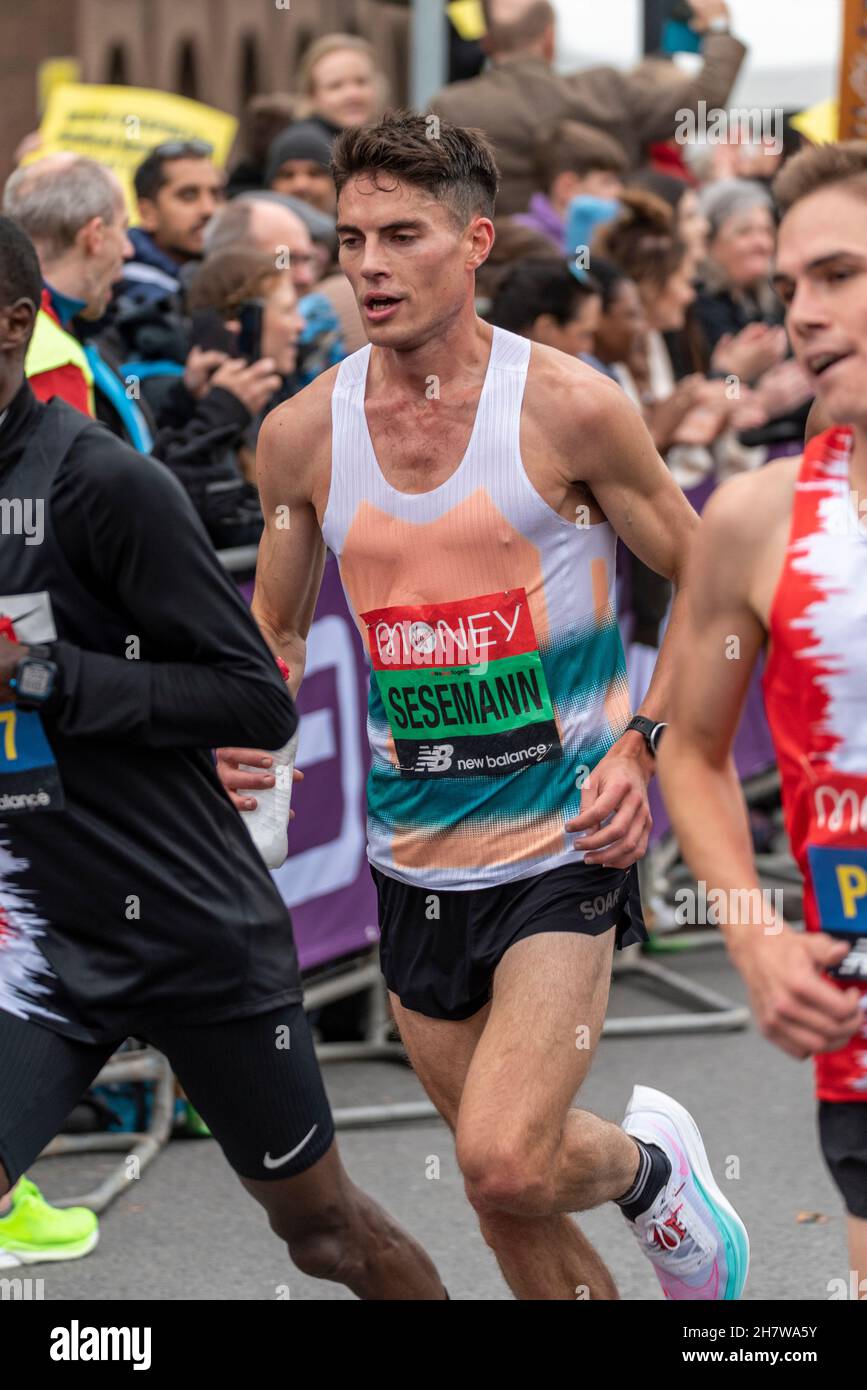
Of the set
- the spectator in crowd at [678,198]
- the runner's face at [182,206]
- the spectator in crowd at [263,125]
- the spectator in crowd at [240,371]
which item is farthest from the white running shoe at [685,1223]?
the spectator in crowd at [263,125]

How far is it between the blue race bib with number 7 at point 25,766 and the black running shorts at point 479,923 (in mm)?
841

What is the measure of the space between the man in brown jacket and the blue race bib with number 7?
250 inches

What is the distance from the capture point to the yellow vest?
560 centimetres

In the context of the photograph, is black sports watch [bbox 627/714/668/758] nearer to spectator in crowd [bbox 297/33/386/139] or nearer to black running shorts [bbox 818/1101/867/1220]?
black running shorts [bbox 818/1101/867/1220]

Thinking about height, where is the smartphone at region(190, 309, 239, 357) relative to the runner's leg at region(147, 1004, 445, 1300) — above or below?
above

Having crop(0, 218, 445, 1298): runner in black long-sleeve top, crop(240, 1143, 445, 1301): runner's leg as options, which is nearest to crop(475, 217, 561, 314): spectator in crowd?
crop(0, 218, 445, 1298): runner in black long-sleeve top

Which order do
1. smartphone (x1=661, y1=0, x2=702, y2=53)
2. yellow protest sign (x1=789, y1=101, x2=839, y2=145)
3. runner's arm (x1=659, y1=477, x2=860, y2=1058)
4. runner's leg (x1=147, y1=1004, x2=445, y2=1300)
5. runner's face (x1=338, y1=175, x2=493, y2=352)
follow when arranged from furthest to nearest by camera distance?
1. smartphone (x1=661, y1=0, x2=702, y2=53)
2. yellow protest sign (x1=789, y1=101, x2=839, y2=145)
3. runner's face (x1=338, y1=175, x2=493, y2=352)
4. runner's leg (x1=147, y1=1004, x2=445, y2=1300)
5. runner's arm (x1=659, y1=477, x2=860, y2=1058)

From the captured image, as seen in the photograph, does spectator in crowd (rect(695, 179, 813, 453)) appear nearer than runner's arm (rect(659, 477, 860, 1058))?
No

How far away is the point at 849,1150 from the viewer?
127 inches

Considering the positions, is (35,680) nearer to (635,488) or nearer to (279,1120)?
(279,1120)

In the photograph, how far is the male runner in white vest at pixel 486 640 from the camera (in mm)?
4180

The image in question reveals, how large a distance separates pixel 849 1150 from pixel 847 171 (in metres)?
1.37
